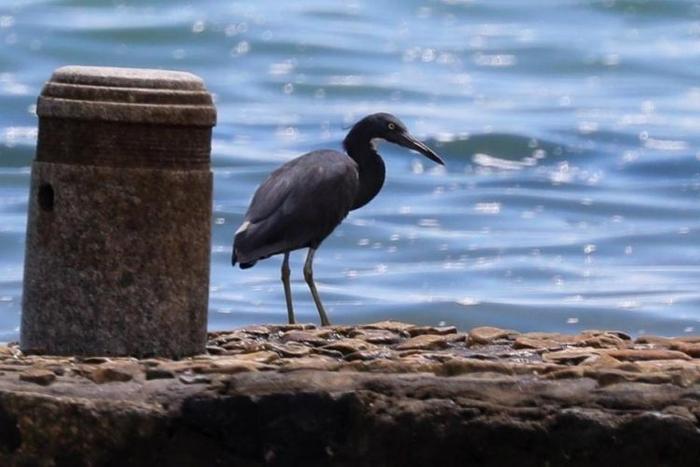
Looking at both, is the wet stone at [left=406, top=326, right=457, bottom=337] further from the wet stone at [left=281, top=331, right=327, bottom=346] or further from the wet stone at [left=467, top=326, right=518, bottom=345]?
the wet stone at [left=281, top=331, right=327, bottom=346]

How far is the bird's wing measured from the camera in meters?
9.53

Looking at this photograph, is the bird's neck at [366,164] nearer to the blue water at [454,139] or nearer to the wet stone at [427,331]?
the wet stone at [427,331]

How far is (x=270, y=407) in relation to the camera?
596 cm

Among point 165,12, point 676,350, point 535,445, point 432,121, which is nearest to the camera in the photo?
point 535,445

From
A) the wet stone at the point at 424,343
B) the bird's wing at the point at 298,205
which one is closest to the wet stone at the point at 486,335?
the wet stone at the point at 424,343

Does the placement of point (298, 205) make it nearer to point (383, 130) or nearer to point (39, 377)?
point (383, 130)

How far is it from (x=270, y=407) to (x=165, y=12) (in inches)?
935

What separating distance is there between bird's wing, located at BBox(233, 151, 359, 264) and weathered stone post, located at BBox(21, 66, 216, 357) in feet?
8.68

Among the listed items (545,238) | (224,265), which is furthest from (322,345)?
(545,238)

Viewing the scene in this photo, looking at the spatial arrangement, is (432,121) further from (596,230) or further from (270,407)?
(270,407)

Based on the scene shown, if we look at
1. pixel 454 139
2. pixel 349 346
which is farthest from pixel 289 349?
pixel 454 139

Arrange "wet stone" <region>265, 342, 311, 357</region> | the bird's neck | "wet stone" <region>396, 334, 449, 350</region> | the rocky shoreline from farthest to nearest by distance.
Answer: the bird's neck → "wet stone" <region>396, 334, 449, 350</region> → "wet stone" <region>265, 342, 311, 357</region> → the rocky shoreline

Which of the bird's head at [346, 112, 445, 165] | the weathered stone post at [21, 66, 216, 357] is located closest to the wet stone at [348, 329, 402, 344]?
the weathered stone post at [21, 66, 216, 357]

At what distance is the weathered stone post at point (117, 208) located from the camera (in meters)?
6.66
